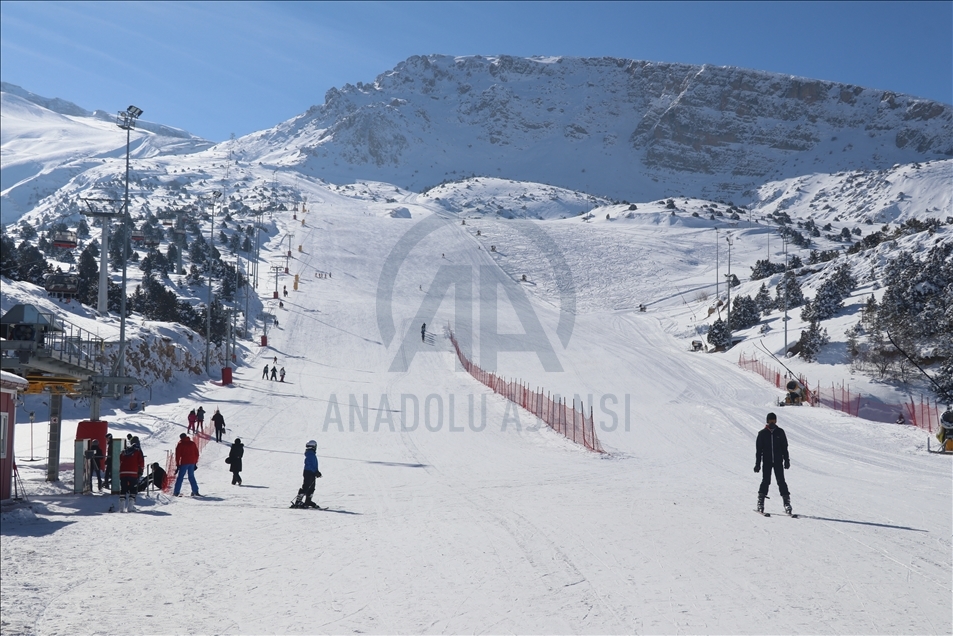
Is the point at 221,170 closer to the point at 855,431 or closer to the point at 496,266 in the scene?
the point at 496,266

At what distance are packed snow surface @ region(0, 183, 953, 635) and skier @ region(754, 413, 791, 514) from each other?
409 mm

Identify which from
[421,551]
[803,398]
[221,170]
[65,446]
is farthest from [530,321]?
[221,170]

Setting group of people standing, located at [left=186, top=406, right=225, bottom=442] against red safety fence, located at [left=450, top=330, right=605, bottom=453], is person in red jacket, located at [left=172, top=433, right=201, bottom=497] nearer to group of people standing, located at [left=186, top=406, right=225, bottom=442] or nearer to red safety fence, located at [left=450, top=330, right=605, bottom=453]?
group of people standing, located at [left=186, top=406, right=225, bottom=442]

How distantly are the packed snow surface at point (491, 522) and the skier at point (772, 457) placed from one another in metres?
0.41

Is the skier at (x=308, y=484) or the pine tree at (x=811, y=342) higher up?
the pine tree at (x=811, y=342)

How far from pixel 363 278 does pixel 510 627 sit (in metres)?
67.7

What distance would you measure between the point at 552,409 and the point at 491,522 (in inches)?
655

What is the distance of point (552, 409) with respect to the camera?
28531mm

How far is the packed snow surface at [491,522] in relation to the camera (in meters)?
7.71

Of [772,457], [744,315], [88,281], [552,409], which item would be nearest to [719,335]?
[744,315]

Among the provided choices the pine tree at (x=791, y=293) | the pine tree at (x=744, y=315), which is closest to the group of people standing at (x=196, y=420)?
the pine tree at (x=744, y=315)

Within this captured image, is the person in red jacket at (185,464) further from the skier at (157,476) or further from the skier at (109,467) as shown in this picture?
the skier at (109,467)

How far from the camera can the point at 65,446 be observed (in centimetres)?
2122

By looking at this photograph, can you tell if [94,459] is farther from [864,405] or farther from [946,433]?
[864,405]
